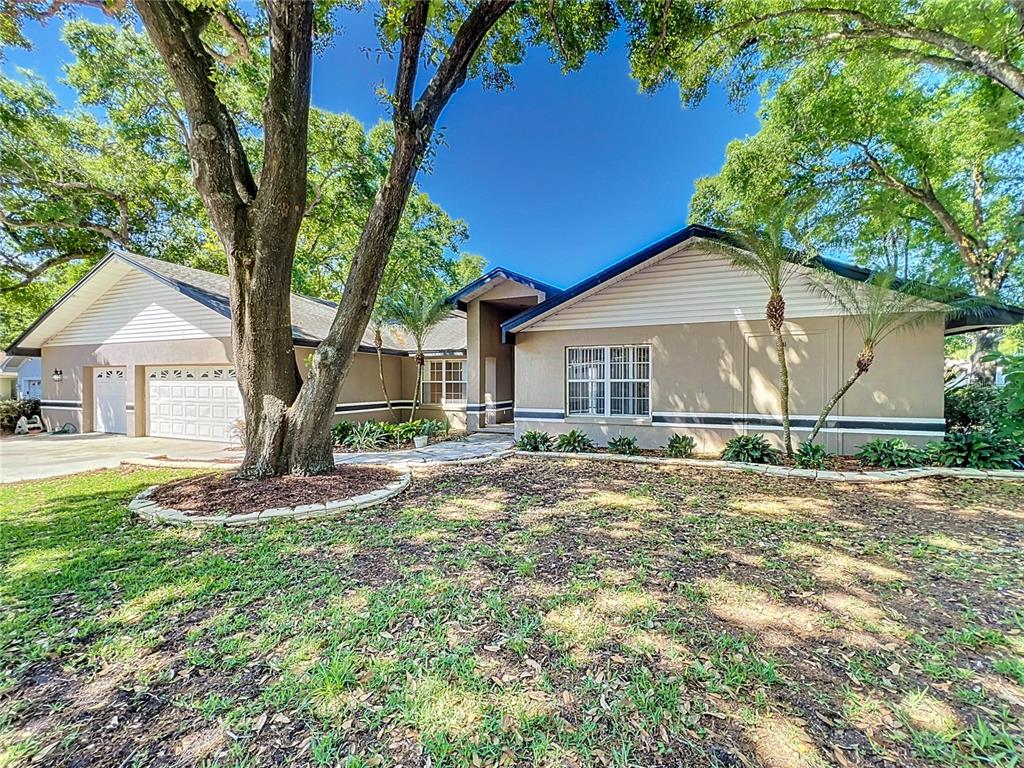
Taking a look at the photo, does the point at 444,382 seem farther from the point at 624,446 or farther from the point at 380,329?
the point at 624,446

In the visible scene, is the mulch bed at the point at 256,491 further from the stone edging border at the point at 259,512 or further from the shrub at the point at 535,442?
the shrub at the point at 535,442

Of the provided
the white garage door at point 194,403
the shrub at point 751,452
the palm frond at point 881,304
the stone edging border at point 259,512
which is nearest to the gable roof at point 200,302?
the white garage door at point 194,403

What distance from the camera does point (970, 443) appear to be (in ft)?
23.9

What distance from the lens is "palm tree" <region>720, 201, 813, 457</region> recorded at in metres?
7.05

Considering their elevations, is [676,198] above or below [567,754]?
above

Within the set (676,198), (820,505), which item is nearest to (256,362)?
(820,505)

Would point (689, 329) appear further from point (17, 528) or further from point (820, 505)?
point (17, 528)

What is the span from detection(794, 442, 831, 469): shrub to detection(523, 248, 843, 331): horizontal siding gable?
2.70 meters

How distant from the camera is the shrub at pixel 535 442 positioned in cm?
965

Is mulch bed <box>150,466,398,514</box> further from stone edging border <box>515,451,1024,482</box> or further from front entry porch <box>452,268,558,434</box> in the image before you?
front entry porch <box>452,268,558,434</box>

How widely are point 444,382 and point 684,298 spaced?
28.2 feet

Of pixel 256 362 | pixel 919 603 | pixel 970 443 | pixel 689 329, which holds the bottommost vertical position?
pixel 919 603

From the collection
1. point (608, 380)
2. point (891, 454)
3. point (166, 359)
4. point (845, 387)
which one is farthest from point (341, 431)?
point (891, 454)

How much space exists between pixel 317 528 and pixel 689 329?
26.7 ft
